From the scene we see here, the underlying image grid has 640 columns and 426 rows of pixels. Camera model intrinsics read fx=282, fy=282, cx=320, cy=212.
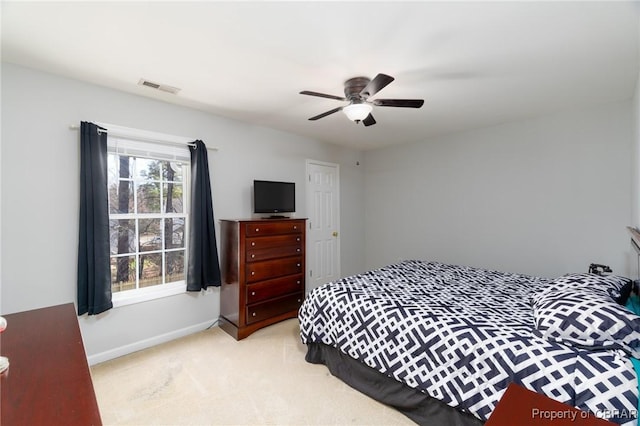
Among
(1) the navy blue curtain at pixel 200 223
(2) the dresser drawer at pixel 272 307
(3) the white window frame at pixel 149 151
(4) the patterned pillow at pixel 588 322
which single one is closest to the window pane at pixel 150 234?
(3) the white window frame at pixel 149 151

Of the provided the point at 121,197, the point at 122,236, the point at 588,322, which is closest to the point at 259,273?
the point at 122,236

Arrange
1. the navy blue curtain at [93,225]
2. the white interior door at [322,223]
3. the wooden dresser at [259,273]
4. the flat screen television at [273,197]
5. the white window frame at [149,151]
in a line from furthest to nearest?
1. the white interior door at [322,223]
2. the flat screen television at [273,197]
3. the wooden dresser at [259,273]
4. the white window frame at [149,151]
5. the navy blue curtain at [93,225]

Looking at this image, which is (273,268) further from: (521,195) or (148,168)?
(521,195)

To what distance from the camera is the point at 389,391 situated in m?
1.97

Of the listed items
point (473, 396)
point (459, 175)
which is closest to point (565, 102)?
point (459, 175)

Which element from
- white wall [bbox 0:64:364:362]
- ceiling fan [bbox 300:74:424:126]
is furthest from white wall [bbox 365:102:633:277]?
white wall [bbox 0:64:364:362]

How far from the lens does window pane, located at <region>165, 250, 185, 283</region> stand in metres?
3.06

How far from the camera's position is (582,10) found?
1560 millimetres

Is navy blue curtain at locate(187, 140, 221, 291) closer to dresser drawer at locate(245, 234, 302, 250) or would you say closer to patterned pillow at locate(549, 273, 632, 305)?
dresser drawer at locate(245, 234, 302, 250)

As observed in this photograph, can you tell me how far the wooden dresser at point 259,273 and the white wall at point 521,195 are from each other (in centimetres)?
203

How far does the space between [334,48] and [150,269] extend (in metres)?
2.73

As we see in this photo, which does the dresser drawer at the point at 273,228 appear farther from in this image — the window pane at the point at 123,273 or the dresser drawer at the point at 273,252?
the window pane at the point at 123,273

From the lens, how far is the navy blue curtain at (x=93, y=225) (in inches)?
93.8

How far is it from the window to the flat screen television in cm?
79
